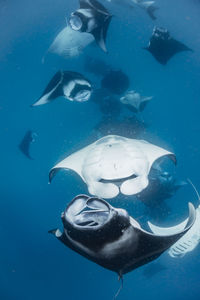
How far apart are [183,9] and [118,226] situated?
23.7 ft

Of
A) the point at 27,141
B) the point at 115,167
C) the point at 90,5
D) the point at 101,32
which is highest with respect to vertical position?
the point at 90,5

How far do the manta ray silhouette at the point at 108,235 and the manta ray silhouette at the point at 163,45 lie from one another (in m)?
4.67

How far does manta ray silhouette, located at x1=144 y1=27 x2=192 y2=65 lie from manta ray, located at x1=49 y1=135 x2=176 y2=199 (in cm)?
263

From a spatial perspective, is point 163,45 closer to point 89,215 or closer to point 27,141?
point 27,141

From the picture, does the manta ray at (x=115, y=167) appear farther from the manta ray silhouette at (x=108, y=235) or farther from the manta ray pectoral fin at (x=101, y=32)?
the manta ray pectoral fin at (x=101, y=32)

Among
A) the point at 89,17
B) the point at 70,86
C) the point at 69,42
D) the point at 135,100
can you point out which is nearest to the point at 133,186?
the point at 70,86

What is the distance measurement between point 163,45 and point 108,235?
16.5ft

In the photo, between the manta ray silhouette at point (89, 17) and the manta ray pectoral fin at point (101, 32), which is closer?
the manta ray silhouette at point (89, 17)

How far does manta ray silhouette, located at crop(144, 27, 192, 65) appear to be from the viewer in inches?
204

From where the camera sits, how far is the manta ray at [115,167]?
3658 mm

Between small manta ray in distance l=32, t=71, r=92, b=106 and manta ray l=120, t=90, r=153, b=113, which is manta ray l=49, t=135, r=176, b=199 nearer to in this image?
small manta ray in distance l=32, t=71, r=92, b=106

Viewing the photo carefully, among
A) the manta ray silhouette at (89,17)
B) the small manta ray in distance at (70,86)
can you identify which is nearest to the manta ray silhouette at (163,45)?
the manta ray silhouette at (89,17)

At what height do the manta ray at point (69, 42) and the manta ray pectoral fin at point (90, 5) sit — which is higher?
the manta ray pectoral fin at point (90, 5)

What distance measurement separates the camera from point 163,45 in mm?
5336
